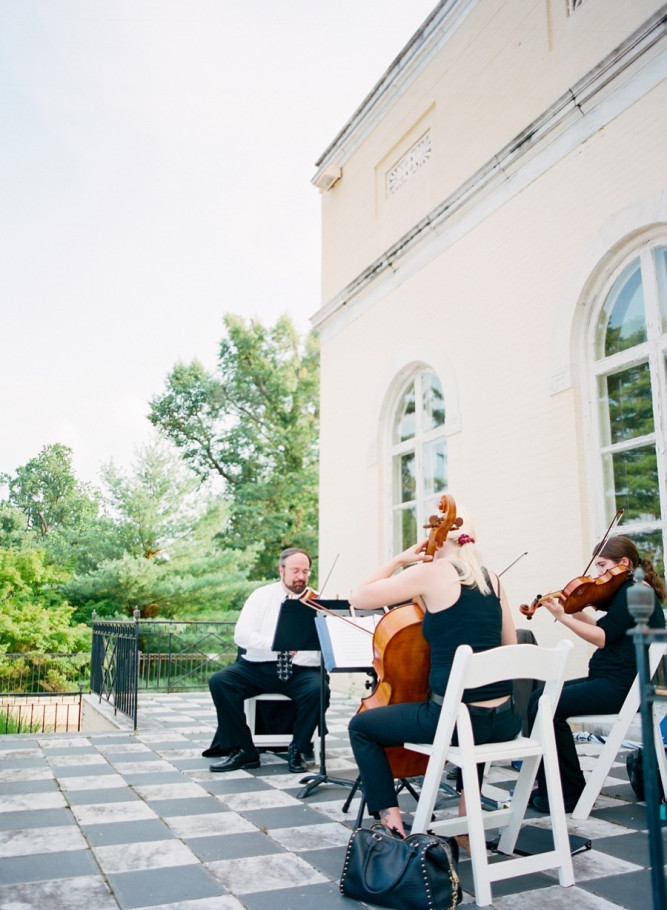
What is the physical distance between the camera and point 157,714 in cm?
725

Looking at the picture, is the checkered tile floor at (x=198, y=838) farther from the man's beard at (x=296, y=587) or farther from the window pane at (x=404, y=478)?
the window pane at (x=404, y=478)

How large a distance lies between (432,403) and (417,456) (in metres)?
0.62

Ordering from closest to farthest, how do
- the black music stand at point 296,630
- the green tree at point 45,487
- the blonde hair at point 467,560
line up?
1. the blonde hair at point 467,560
2. the black music stand at point 296,630
3. the green tree at point 45,487

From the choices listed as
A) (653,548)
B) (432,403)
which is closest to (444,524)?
(653,548)

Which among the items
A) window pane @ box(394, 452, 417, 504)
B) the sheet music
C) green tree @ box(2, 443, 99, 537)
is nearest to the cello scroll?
the sheet music

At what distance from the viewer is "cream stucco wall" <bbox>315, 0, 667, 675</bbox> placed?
216 inches

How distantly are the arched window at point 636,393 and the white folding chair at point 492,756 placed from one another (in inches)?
106

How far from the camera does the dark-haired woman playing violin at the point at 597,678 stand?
3559 mm

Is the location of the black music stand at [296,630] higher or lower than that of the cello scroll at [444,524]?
lower

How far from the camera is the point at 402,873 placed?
2314mm

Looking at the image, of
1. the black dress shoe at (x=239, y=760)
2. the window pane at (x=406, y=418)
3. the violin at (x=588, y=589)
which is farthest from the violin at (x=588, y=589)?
the window pane at (x=406, y=418)

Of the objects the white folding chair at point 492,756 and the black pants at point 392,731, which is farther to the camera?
the black pants at point 392,731

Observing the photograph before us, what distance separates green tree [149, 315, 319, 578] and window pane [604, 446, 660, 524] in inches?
696

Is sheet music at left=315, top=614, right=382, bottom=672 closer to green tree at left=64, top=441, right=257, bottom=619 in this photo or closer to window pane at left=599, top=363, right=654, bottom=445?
window pane at left=599, top=363, right=654, bottom=445
